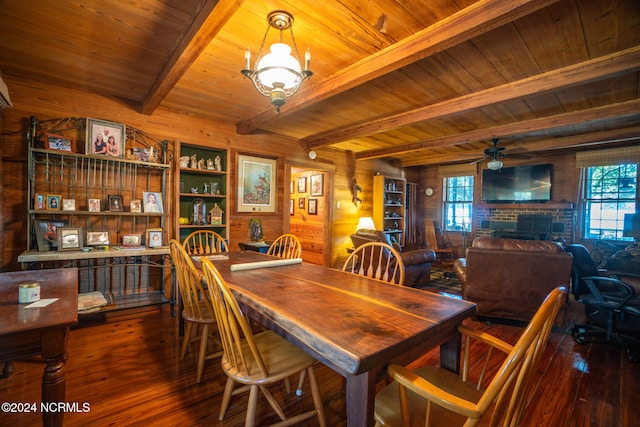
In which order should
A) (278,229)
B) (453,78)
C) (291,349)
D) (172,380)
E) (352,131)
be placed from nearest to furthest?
1. (291,349)
2. (172,380)
3. (453,78)
4. (352,131)
5. (278,229)

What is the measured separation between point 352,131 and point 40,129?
3599 mm

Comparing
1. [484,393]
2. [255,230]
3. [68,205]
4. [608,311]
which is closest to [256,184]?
[255,230]

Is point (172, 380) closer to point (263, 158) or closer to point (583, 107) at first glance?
point (263, 158)

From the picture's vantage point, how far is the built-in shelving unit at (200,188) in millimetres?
3691

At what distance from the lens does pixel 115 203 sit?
316 cm

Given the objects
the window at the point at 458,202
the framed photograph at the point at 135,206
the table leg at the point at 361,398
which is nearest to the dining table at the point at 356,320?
the table leg at the point at 361,398

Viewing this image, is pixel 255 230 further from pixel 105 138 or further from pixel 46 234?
pixel 46 234

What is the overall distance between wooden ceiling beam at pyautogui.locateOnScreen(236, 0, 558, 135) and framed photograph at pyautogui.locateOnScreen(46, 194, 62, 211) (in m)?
2.67

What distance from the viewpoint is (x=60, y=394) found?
1138 millimetres

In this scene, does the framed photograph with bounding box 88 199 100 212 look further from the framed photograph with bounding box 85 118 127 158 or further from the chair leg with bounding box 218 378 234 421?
the chair leg with bounding box 218 378 234 421

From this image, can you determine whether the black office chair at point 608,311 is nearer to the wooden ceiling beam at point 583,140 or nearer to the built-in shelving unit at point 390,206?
the wooden ceiling beam at point 583,140

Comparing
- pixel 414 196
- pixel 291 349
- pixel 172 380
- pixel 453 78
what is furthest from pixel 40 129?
pixel 414 196

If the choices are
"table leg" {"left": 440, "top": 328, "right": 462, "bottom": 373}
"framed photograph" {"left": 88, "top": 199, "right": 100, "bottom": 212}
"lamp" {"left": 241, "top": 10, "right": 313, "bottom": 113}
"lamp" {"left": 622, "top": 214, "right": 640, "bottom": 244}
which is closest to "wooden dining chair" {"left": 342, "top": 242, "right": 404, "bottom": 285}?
"table leg" {"left": 440, "top": 328, "right": 462, "bottom": 373}

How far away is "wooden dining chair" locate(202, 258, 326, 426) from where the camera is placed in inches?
47.8
